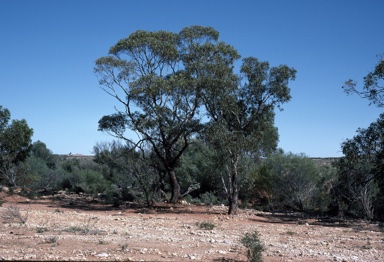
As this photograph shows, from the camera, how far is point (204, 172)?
2945 centimetres

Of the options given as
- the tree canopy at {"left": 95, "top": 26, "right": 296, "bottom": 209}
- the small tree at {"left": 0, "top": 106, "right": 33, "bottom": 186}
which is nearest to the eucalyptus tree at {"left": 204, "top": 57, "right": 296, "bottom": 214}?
the tree canopy at {"left": 95, "top": 26, "right": 296, "bottom": 209}

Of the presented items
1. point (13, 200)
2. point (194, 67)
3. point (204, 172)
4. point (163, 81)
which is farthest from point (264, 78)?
point (13, 200)

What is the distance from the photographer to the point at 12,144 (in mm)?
27641

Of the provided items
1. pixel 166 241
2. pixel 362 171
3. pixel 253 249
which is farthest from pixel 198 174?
pixel 253 249

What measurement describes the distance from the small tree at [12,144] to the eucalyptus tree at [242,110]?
13.2 metres

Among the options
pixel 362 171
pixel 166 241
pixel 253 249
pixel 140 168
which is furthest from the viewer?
pixel 140 168

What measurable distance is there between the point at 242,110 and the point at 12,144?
1516cm

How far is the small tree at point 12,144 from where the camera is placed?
1085 inches

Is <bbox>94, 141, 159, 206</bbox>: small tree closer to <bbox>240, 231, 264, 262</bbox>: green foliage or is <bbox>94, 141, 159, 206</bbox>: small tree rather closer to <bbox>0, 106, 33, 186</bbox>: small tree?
<bbox>0, 106, 33, 186</bbox>: small tree

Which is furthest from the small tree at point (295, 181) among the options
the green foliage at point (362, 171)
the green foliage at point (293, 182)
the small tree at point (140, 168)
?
the small tree at point (140, 168)

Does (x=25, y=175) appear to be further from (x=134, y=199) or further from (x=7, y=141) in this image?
(x=134, y=199)

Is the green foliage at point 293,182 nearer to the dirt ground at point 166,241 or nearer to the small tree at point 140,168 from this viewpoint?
the small tree at point 140,168

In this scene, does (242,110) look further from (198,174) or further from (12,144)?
(12,144)

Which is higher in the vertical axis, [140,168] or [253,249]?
[140,168]
